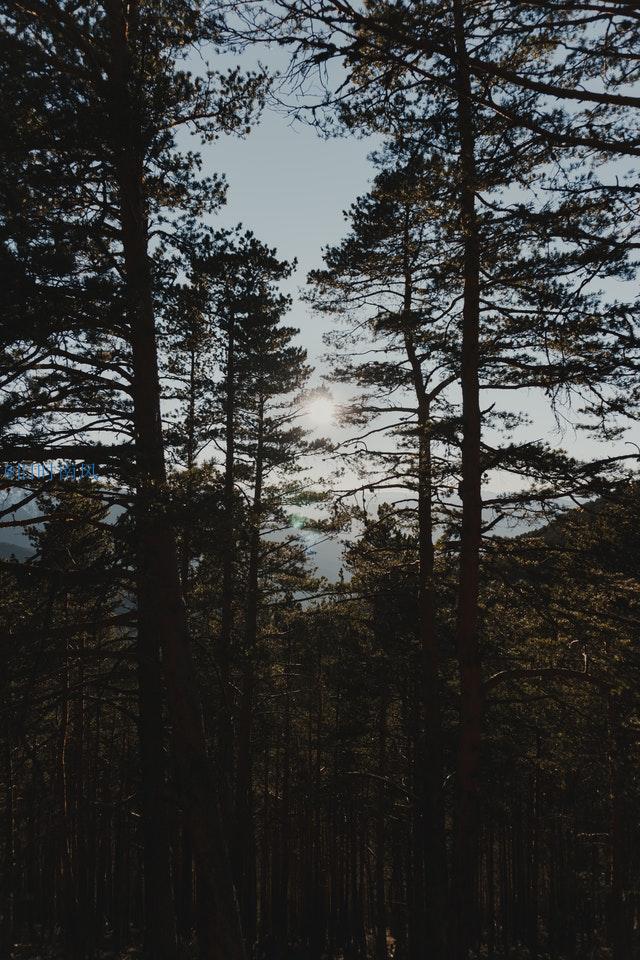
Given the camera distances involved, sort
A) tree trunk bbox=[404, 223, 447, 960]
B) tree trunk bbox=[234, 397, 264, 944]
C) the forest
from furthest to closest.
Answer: tree trunk bbox=[234, 397, 264, 944] → tree trunk bbox=[404, 223, 447, 960] → the forest

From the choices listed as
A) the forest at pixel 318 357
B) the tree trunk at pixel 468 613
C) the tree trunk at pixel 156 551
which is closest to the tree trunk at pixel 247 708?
the forest at pixel 318 357

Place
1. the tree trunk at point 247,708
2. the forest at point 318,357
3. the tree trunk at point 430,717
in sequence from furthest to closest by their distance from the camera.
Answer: the tree trunk at point 247,708, the tree trunk at point 430,717, the forest at point 318,357

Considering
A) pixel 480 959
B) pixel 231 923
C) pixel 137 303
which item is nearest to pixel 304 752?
Answer: pixel 480 959

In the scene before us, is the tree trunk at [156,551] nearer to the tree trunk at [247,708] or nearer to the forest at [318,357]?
the forest at [318,357]

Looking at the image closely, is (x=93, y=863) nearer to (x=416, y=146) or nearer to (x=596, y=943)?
(x=596, y=943)

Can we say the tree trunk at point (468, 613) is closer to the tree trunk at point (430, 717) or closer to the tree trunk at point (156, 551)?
the tree trunk at point (430, 717)

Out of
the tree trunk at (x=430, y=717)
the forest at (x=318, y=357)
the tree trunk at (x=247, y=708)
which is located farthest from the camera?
the tree trunk at (x=247, y=708)

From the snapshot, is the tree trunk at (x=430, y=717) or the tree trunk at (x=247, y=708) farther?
the tree trunk at (x=247, y=708)

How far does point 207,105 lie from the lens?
6922mm

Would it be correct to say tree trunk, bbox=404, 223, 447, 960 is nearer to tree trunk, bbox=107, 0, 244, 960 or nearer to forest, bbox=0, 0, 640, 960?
forest, bbox=0, 0, 640, 960

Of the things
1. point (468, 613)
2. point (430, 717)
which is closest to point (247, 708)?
point (430, 717)

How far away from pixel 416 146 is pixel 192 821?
7.87 meters

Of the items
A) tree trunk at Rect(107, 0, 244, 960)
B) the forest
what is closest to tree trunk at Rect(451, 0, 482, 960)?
the forest

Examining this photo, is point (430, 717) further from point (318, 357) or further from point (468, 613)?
point (318, 357)
